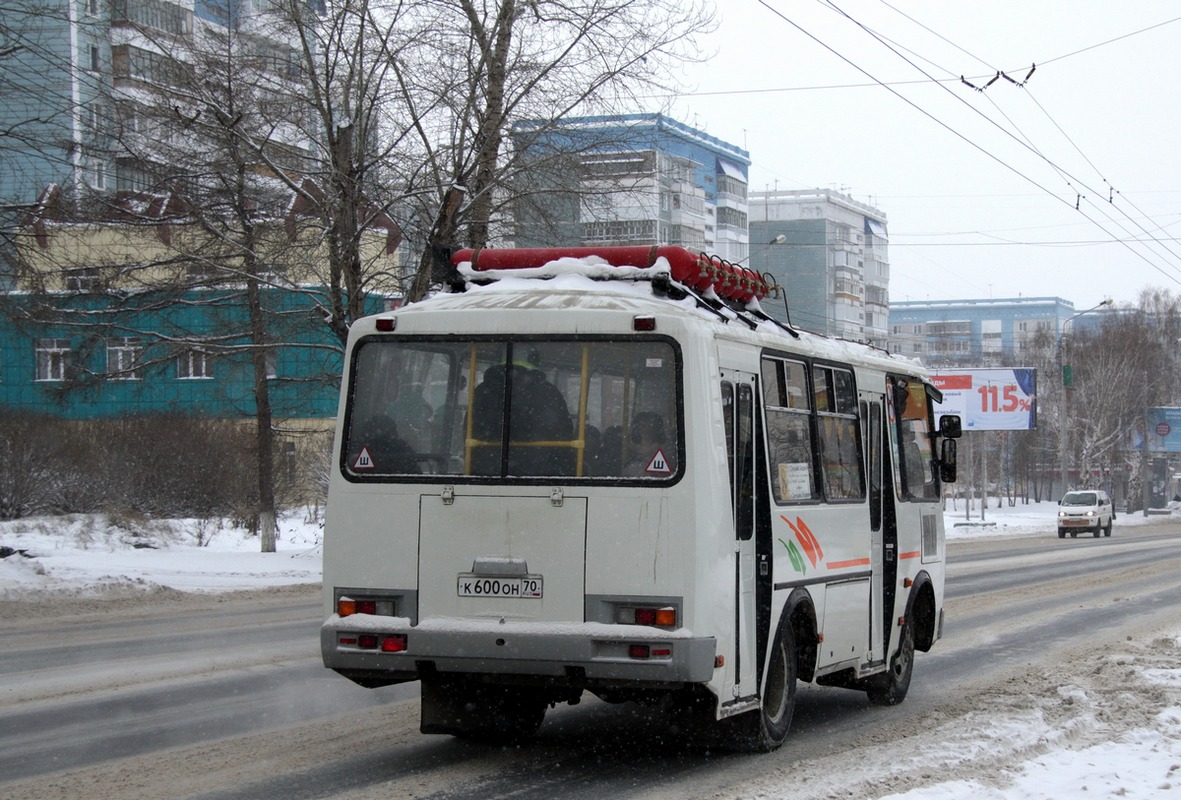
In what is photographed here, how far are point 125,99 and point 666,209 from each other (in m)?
9.10

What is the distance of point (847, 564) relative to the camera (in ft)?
32.8

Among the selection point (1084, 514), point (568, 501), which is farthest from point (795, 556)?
point (1084, 514)

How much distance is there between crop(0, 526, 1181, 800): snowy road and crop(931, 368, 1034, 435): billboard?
164 feet

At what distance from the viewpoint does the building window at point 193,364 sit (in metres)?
25.4

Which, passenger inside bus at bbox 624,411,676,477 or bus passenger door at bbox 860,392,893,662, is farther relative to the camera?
bus passenger door at bbox 860,392,893,662

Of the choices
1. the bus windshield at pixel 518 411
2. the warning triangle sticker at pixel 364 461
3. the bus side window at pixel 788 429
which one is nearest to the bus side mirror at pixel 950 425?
the bus side window at pixel 788 429

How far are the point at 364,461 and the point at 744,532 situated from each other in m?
2.16

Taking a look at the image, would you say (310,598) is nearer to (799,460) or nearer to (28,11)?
(28,11)

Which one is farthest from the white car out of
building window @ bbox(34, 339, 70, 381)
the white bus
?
the white bus

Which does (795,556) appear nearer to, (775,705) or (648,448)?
(775,705)

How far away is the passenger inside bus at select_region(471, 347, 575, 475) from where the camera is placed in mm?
7781

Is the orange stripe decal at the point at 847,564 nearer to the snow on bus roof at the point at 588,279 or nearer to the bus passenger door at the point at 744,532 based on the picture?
the bus passenger door at the point at 744,532

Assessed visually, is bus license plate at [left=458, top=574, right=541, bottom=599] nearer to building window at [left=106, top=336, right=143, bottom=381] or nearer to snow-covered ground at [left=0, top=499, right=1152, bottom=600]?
snow-covered ground at [left=0, top=499, right=1152, bottom=600]

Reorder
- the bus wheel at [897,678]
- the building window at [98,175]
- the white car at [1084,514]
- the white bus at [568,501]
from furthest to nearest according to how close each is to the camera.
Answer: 1. the white car at [1084,514]
2. the building window at [98,175]
3. the bus wheel at [897,678]
4. the white bus at [568,501]
